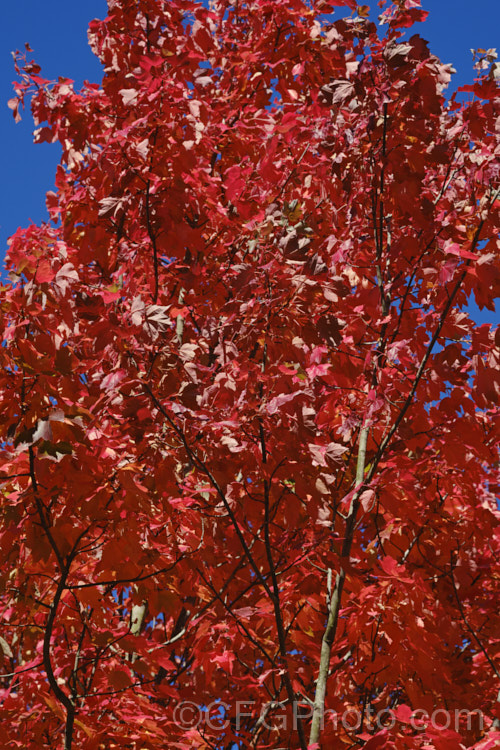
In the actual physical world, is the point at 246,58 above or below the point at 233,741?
above

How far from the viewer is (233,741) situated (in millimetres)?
4359

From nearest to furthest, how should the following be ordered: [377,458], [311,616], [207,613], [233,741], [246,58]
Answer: [377,458]
[207,613]
[311,616]
[233,741]
[246,58]

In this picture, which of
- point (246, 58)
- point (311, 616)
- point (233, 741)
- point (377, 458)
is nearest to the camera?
point (377, 458)

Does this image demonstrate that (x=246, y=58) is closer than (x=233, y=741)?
No

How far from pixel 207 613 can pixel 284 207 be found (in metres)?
2.29

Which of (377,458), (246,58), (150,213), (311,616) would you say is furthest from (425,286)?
(246,58)

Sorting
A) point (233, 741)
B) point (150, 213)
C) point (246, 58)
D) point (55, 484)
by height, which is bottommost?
point (233, 741)

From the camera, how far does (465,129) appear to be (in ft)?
11.5

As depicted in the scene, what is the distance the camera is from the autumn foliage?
9.91 feet

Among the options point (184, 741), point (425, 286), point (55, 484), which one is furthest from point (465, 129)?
point (184, 741)

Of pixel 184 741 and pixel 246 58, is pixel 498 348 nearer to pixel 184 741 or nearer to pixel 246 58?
pixel 184 741

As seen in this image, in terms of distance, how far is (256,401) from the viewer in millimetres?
3041

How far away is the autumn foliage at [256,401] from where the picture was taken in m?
3.02

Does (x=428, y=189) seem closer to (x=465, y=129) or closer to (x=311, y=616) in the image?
(x=465, y=129)
